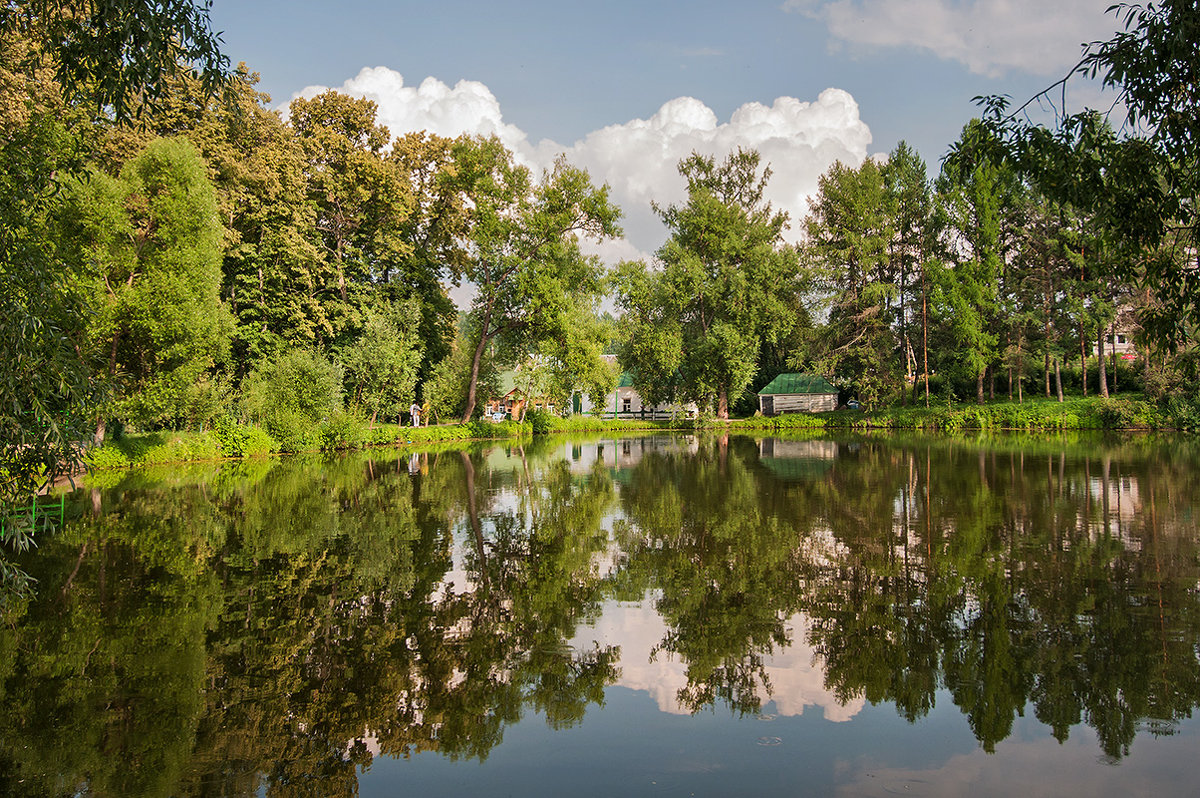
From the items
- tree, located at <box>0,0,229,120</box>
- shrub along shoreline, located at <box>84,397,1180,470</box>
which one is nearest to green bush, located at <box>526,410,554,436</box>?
shrub along shoreline, located at <box>84,397,1180,470</box>

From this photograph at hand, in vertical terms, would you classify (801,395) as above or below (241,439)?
above

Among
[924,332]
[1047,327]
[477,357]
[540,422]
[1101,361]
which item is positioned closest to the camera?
[1101,361]

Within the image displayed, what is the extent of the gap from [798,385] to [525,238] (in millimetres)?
28688

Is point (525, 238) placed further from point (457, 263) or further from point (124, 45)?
point (124, 45)

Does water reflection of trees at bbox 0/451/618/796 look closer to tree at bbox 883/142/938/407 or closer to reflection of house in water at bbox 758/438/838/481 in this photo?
reflection of house in water at bbox 758/438/838/481

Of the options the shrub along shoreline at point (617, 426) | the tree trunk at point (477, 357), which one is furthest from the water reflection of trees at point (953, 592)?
the tree trunk at point (477, 357)

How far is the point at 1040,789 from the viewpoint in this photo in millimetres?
4477

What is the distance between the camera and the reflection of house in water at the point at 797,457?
22.3 m

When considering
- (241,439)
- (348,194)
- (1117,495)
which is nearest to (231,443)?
(241,439)

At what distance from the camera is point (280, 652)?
7023 mm

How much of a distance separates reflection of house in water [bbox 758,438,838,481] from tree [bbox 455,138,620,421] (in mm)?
15622

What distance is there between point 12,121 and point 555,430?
35.6m

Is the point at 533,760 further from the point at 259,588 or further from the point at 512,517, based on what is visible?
the point at 512,517

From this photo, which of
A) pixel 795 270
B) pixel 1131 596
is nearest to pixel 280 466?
pixel 1131 596
